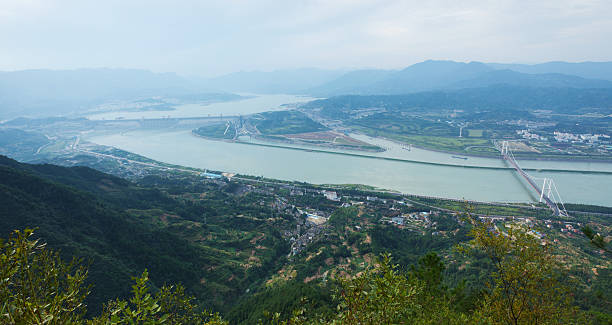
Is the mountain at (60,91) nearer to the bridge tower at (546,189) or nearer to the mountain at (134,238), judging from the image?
the mountain at (134,238)

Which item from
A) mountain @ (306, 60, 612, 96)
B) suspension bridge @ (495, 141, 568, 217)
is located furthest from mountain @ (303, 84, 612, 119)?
suspension bridge @ (495, 141, 568, 217)

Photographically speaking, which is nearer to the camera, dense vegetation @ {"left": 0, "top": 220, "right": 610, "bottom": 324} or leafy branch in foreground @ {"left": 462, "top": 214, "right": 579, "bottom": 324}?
dense vegetation @ {"left": 0, "top": 220, "right": 610, "bottom": 324}

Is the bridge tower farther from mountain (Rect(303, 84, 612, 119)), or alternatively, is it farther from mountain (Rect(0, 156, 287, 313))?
mountain (Rect(303, 84, 612, 119))

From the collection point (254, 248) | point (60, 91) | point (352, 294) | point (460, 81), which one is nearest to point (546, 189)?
point (254, 248)

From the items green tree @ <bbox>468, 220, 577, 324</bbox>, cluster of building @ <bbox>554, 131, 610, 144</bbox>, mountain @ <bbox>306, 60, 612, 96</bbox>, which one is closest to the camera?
green tree @ <bbox>468, 220, 577, 324</bbox>

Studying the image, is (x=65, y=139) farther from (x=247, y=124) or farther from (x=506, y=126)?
(x=506, y=126)

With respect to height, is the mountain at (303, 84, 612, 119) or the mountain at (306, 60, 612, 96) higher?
the mountain at (306, 60, 612, 96)
